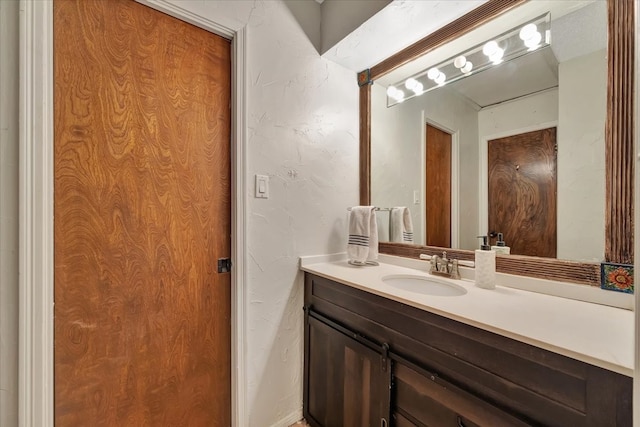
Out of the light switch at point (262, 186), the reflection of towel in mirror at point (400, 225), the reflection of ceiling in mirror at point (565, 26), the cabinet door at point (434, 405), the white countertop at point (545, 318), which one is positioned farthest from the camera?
the reflection of towel in mirror at point (400, 225)

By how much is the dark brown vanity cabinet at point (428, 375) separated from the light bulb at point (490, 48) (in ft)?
4.05

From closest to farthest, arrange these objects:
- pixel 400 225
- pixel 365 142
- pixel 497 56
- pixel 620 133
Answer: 1. pixel 620 133
2. pixel 497 56
3. pixel 400 225
4. pixel 365 142

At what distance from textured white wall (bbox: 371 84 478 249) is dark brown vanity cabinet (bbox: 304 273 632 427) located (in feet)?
1.94


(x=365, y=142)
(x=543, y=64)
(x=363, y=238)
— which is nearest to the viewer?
(x=543, y=64)

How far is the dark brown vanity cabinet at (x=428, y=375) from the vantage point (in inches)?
23.0

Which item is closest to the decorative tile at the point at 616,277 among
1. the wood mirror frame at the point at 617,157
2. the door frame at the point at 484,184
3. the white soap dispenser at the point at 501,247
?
the wood mirror frame at the point at 617,157

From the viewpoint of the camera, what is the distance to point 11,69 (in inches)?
30.8

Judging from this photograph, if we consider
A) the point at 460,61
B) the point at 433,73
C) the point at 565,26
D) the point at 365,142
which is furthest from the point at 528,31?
the point at 365,142

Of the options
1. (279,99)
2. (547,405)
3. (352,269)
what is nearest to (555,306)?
(547,405)

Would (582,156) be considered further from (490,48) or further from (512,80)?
(490,48)

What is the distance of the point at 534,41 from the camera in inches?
44.0

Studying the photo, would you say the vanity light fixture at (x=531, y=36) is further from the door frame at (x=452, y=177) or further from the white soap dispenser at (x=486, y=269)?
the white soap dispenser at (x=486, y=269)

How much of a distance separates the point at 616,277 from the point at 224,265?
4.71 ft

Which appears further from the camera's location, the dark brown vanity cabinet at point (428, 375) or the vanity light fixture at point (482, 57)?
the vanity light fixture at point (482, 57)
